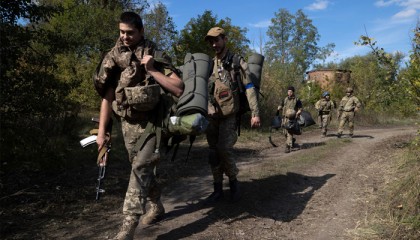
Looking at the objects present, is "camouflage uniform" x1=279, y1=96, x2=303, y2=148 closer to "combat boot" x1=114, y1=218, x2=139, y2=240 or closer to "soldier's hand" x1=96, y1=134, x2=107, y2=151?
"soldier's hand" x1=96, y1=134, x2=107, y2=151

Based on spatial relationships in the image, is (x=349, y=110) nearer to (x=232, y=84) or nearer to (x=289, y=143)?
(x=289, y=143)

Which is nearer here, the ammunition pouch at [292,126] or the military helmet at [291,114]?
the ammunition pouch at [292,126]

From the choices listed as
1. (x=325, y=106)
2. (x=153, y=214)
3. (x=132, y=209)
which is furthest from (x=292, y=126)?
(x=132, y=209)

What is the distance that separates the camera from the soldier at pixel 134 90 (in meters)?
3.07

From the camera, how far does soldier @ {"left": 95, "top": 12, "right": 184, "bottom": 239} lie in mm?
3066

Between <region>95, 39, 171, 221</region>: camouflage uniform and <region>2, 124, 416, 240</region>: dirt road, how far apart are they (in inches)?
23.6

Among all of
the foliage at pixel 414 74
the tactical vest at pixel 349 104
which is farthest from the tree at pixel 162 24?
the foliage at pixel 414 74

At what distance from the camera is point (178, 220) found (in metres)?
3.98

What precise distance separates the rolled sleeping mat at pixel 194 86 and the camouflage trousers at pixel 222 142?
46.3 inches

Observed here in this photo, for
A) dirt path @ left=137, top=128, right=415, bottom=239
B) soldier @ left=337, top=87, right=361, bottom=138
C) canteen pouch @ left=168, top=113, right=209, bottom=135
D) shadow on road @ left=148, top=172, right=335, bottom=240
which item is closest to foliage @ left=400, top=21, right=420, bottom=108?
dirt path @ left=137, top=128, right=415, bottom=239

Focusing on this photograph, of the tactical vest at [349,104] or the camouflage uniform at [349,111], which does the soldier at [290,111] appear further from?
the tactical vest at [349,104]

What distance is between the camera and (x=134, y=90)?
9.77 feet

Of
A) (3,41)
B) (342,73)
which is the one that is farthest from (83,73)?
(342,73)

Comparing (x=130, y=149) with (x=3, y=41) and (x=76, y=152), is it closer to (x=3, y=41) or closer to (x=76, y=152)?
(x=3, y=41)
